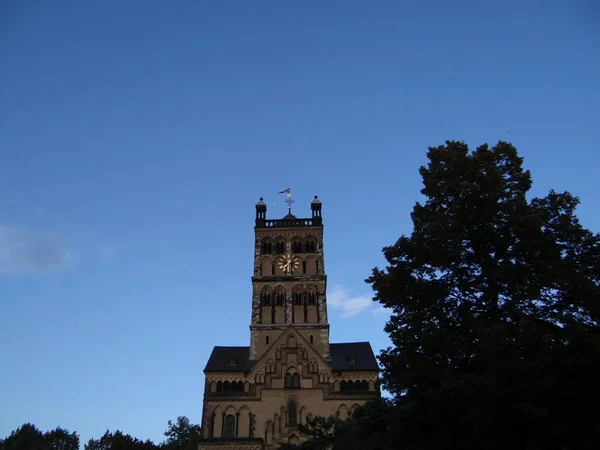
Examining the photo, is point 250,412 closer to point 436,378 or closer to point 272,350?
point 272,350

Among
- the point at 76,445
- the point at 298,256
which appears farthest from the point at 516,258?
the point at 76,445

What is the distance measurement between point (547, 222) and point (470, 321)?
508cm

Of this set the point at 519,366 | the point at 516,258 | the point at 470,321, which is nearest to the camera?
the point at 519,366

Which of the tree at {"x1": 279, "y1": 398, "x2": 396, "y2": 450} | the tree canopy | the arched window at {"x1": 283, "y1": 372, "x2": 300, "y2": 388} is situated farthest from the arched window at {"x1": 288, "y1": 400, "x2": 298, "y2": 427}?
the tree canopy

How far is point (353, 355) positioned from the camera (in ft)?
210

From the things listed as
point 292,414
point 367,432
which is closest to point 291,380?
point 292,414

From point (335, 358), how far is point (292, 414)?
915 centimetres

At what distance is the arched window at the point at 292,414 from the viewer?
5734 centimetres

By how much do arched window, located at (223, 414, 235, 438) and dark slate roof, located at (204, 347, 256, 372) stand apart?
5127mm

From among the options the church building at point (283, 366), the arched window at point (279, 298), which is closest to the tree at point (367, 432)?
the church building at point (283, 366)

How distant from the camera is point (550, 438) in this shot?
14984mm

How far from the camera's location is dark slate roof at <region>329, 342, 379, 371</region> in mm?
61000

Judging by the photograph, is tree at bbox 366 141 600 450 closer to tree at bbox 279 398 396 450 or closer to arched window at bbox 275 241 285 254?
tree at bbox 279 398 396 450

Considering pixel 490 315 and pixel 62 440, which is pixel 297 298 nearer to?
pixel 490 315
